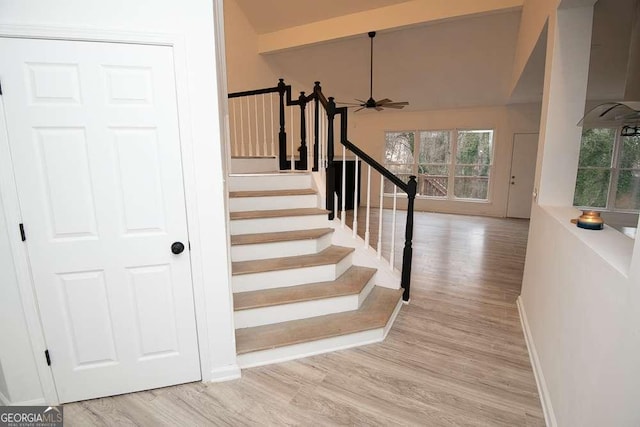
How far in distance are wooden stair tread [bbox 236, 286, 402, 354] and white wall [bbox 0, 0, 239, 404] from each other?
0.21m

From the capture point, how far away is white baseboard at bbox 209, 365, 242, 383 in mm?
1963

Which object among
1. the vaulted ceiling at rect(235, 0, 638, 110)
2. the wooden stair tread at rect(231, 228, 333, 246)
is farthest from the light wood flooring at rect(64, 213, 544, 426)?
the vaulted ceiling at rect(235, 0, 638, 110)

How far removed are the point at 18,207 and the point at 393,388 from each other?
227 centimetres

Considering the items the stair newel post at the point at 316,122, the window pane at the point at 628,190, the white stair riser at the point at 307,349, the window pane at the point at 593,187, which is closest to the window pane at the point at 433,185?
the window pane at the point at 593,187

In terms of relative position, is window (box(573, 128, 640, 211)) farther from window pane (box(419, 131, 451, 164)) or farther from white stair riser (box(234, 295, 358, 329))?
white stair riser (box(234, 295, 358, 329))

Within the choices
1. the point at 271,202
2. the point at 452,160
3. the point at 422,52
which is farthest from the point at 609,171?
the point at 271,202

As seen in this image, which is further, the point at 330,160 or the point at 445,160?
the point at 445,160

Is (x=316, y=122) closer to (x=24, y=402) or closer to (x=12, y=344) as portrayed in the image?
(x=12, y=344)

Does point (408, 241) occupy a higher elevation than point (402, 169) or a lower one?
lower

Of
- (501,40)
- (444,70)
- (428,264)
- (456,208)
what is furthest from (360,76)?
(428,264)

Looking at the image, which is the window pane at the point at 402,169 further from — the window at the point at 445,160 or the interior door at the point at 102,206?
the interior door at the point at 102,206

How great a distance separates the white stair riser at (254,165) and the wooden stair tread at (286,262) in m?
2.04

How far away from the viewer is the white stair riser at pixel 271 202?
10.1ft

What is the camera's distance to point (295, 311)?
2.38 meters
